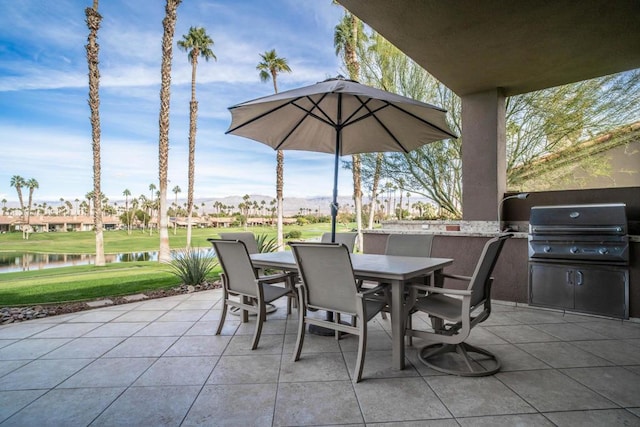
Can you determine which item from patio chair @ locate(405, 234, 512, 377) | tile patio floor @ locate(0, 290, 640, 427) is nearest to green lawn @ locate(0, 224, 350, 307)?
tile patio floor @ locate(0, 290, 640, 427)

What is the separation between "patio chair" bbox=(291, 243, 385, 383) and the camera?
211 cm

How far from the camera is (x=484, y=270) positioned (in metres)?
2.25

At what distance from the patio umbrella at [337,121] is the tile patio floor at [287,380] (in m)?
1.38

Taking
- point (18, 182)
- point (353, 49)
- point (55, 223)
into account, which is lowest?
point (55, 223)

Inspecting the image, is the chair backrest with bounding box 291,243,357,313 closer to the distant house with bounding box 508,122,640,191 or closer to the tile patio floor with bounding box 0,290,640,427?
the tile patio floor with bounding box 0,290,640,427

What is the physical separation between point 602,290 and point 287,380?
3.64 metres

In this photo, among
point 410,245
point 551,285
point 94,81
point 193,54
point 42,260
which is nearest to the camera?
point 410,245

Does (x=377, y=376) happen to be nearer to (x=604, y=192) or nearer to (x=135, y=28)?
(x=604, y=192)

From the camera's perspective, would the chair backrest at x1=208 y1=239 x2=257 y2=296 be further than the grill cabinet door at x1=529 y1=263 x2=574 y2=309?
No

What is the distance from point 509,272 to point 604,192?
1.51m

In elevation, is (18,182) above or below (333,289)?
above

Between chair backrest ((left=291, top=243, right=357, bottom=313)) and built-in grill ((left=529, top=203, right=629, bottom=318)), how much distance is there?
2996mm

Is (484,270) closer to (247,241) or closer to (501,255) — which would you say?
(501,255)

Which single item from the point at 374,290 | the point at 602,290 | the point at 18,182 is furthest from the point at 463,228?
the point at 18,182
